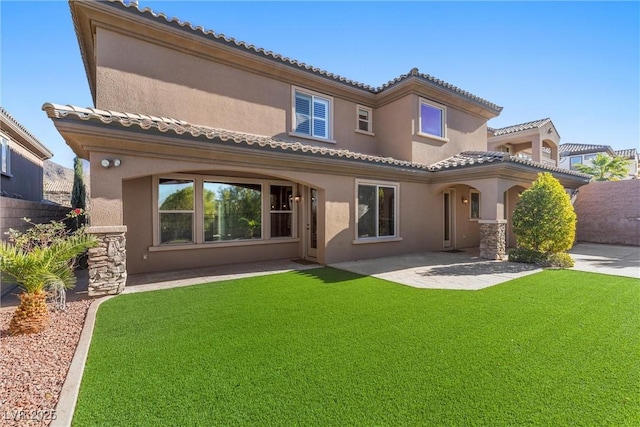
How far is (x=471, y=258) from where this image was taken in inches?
474

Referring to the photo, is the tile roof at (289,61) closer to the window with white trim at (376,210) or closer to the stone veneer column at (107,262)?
the window with white trim at (376,210)

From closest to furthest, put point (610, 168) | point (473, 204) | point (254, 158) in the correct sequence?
point (254, 158), point (473, 204), point (610, 168)

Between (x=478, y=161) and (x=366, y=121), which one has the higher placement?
(x=366, y=121)

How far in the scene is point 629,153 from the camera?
3822 cm

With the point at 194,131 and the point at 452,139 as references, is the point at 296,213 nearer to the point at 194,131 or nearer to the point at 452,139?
the point at 194,131

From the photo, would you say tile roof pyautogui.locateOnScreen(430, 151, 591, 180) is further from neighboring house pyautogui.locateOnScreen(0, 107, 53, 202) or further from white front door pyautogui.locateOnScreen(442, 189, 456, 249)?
neighboring house pyautogui.locateOnScreen(0, 107, 53, 202)

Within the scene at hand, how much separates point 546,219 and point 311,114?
10.1m

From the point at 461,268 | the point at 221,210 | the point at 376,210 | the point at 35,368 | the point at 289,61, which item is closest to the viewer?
the point at 35,368

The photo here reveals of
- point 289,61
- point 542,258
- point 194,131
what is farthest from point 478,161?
point 194,131

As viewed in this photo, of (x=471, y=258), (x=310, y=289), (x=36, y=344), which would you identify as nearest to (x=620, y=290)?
(x=471, y=258)

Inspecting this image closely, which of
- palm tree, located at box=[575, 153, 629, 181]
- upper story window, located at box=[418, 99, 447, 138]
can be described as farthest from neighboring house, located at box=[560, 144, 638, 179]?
upper story window, located at box=[418, 99, 447, 138]

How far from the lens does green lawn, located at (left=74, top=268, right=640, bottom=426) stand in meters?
3.01

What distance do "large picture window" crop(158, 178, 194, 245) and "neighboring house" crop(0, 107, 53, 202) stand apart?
7146 mm

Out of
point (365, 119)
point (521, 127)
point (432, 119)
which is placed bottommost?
point (432, 119)
